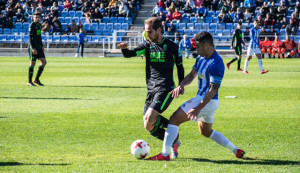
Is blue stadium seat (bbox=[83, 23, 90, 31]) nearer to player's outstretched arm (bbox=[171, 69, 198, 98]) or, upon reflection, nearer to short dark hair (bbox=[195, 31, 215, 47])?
player's outstretched arm (bbox=[171, 69, 198, 98])

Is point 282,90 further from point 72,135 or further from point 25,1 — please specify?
point 25,1

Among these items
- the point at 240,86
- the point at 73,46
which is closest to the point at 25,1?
the point at 73,46

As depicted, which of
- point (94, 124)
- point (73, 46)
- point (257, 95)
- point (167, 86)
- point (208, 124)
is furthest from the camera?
point (73, 46)

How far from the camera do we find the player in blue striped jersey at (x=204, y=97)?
5.94 meters

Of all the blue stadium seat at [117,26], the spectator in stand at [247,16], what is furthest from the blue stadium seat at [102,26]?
the spectator in stand at [247,16]

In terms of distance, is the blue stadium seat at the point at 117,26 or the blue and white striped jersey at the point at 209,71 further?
the blue stadium seat at the point at 117,26

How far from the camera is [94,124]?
9.30 m

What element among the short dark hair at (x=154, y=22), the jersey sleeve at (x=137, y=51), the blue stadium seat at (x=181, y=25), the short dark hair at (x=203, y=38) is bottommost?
the blue stadium seat at (x=181, y=25)

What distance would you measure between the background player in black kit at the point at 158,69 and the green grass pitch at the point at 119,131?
0.54 m

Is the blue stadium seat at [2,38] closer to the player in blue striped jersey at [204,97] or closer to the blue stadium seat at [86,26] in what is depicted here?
the blue stadium seat at [86,26]

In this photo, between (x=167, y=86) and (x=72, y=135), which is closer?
(x=167, y=86)

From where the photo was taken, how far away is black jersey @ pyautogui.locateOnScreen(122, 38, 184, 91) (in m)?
6.81

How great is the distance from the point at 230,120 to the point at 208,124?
3655 mm

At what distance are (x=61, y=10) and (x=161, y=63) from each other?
3941 centimetres
